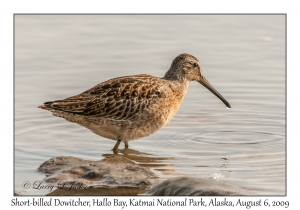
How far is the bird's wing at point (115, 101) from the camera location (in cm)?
862

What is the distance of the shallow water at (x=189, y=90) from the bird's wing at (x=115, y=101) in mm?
557

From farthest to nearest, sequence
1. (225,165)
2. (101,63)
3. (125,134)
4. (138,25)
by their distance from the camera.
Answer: (138,25), (101,63), (125,134), (225,165)

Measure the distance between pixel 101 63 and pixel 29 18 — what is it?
101 inches

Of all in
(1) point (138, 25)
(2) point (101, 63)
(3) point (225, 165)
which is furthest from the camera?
(1) point (138, 25)

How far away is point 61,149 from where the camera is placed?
28.7 ft

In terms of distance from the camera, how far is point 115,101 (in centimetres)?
868

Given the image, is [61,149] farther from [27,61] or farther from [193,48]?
[193,48]

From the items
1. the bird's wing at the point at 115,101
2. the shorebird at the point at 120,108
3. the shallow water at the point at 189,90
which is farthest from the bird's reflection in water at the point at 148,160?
the bird's wing at the point at 115,101

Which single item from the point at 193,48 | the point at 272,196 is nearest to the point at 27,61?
the point at 193,48

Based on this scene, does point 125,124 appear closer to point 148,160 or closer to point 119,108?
point 119,108

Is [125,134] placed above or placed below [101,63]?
below

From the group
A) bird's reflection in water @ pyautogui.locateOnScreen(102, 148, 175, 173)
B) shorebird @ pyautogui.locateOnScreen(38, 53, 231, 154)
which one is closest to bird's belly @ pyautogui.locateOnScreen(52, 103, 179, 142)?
shorebird @ pyautogui.locateOnScreen(38, 53, 231, 154)

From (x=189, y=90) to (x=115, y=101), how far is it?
9.76ft

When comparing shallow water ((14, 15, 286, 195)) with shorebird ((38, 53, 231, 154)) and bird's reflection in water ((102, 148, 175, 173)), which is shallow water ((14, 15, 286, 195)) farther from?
shorebird ((38, 53, 231, 154))
